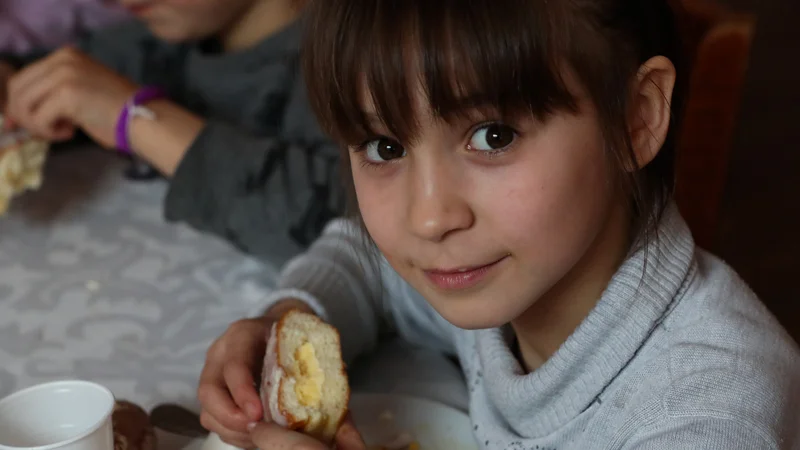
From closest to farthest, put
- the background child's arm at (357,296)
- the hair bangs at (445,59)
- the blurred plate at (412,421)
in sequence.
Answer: the hair bangs at (445,59)
the blurred plate at (412,421)
the background child's arm at (357,296)

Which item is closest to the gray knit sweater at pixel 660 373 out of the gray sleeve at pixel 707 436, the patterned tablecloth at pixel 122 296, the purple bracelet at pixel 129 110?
the gray sleeve at pixel 707 436

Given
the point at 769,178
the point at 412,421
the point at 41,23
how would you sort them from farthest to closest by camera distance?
the point at 769,178 < the point at 41,23 < the point at 412,421

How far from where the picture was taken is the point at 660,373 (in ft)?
2.23

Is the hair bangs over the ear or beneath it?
over

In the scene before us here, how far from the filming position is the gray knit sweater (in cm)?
64

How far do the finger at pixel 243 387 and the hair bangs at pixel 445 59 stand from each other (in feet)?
0.88

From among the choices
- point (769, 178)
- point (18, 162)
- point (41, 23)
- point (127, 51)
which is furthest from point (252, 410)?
point (769, 178)

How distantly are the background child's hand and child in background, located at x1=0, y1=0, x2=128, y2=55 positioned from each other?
0.27 metres

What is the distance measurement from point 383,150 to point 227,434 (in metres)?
0.28

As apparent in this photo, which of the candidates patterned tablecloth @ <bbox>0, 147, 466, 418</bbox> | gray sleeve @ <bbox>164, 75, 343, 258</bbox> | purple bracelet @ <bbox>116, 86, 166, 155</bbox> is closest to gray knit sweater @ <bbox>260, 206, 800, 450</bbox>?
patterned tablecloth @ <bbox>0, 147, 466, 418</bbox>

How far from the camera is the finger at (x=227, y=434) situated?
2.42ft

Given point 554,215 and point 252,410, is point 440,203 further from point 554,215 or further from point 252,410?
point 252,410

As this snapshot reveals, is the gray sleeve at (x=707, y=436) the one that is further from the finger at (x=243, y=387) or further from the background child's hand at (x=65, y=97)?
the background child's hand at (x=65, y=97)

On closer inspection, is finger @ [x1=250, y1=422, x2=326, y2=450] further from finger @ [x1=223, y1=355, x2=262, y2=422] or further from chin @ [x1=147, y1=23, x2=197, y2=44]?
chin @ [x1=147, y1=23, x2=197, y2=44]
